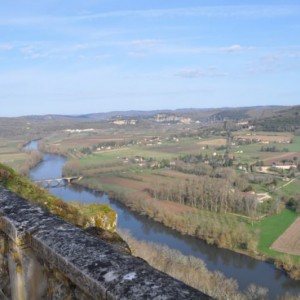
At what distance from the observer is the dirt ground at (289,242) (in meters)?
26.7

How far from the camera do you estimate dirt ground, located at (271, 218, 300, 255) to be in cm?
2673

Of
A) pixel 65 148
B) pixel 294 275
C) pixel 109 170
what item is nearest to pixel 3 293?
pixel 294 275

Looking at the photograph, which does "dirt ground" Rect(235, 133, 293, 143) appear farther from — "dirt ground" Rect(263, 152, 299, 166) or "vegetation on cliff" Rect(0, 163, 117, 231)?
"vegetation on cliff" Rect(0, 163, 117, 231)

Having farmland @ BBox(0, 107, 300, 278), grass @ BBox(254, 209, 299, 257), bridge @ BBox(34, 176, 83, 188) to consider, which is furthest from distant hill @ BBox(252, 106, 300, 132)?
grass @ BBox(254, 209, 299, 257)

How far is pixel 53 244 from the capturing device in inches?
81.5

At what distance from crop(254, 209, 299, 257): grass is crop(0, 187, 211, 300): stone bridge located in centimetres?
2549

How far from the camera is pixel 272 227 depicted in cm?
3256

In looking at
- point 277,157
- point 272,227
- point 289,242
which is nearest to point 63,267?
point 289,242

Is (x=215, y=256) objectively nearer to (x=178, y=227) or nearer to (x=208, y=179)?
(x=178, y=227)

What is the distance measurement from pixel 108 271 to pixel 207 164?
6019cm

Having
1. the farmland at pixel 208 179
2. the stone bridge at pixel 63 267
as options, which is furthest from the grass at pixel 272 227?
the stone bridge at pixel 63 267

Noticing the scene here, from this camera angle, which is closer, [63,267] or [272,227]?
[63,267]

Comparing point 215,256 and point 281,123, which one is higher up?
point 281,123

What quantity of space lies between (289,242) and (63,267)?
29024 millimetres
